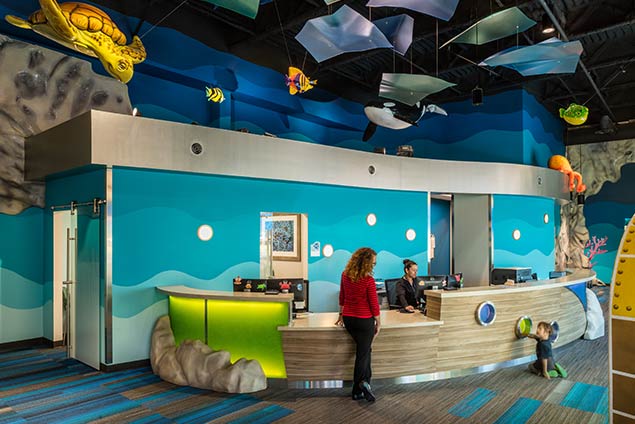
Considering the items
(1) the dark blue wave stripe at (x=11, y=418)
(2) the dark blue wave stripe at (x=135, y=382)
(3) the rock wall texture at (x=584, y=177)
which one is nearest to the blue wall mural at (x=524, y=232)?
(3) the rock wall texture at (x=584, y=177)

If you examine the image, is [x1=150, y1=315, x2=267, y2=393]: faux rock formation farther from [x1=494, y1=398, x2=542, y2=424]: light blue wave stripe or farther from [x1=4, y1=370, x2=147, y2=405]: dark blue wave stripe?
[x1=494, y1=398, x2=542, y2=424]: light blue wave stripe

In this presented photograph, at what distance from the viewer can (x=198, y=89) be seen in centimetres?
877

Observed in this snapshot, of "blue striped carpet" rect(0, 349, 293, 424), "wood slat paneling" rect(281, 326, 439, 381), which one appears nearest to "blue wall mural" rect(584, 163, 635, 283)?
"wood slat paneling" rect(281, 326, 439, 381)

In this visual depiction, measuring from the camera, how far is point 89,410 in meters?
4.34

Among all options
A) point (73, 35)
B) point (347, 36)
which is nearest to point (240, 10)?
point (347, 36)

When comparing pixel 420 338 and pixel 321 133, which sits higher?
pixel 321 133

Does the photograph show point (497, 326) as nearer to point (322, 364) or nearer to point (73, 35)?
point (322, 364)

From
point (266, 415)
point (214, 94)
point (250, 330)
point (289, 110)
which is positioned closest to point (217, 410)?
point (266, 415)

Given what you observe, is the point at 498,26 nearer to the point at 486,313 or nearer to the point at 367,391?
the point at 486,313

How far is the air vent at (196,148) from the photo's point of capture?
5930 mm

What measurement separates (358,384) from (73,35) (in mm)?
5070

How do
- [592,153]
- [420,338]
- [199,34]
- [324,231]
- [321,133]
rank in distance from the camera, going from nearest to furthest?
[420,338]
[324,231]
[199,34]
[321,133]
[592,153]

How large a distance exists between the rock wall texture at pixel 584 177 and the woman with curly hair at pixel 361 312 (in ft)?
38.9

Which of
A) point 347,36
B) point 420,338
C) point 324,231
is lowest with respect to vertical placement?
point 420,338
